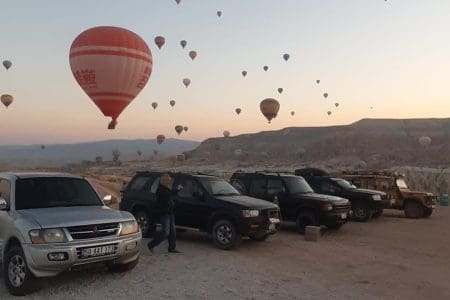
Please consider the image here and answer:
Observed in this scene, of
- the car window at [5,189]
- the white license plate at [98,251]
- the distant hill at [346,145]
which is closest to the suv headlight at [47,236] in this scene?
the white license plate at [98,251]

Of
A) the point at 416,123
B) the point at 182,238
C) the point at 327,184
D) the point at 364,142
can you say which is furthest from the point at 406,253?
the point at 416,123

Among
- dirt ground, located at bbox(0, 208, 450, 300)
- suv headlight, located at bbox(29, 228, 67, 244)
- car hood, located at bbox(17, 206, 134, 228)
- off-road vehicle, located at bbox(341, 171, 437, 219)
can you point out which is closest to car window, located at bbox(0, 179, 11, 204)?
car hood, located at bbox(17, 206, 134, 228)

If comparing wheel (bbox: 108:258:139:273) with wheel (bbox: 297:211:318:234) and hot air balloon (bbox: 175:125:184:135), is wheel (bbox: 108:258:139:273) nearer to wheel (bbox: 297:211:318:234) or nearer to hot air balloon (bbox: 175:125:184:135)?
wheel (bbox: 297:211:318:234)

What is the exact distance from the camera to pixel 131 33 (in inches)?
863

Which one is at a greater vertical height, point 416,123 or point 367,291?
point 416,123

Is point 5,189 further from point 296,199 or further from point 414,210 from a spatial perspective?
point 414,210

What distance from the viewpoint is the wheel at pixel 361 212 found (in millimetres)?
18141

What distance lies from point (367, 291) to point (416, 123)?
5288 inches

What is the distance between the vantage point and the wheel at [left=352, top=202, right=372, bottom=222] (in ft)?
59.5

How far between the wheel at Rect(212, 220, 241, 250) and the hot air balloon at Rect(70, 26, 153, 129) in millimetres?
11726

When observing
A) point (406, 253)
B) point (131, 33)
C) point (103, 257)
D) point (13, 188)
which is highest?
point (131, 33)

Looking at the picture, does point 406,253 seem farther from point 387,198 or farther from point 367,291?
point 387,198

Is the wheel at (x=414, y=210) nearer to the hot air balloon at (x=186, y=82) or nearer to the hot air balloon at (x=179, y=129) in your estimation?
the hot air balloon at (x=186, y=82)

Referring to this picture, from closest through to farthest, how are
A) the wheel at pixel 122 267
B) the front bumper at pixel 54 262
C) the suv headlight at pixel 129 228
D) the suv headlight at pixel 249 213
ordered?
the front bumper at pixel 54 262 → the suv headlight at pixel 129 228 → the wheel at pixel 122 267 → the suv headlight at pixel 249 213
